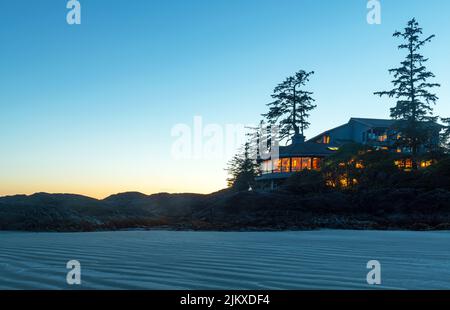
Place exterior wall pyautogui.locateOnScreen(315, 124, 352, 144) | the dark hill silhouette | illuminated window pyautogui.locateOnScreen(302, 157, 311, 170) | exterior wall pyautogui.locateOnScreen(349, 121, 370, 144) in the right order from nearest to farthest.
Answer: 1. the dark hill silhouette
2. illuminated window pyautogui.locateOnScreen(302, 157, 311, 170)
3. exterior wall pyautogui.locateOnScreen(349, 121, 370, 144)
4. exterior wall pyautogui.locateOnScreen(315, 124, 352, 144)

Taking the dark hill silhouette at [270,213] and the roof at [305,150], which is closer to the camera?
the dark hill silhouette at [270,213]

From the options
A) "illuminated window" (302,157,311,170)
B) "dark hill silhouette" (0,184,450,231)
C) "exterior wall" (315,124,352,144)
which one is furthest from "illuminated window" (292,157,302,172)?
"dark hill silhouette" (0,184,450,231)

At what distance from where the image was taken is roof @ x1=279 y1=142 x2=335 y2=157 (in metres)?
40.8

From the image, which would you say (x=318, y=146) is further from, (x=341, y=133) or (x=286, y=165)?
(x=341, y=133)

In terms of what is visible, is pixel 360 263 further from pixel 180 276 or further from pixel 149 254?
pixel 149 254

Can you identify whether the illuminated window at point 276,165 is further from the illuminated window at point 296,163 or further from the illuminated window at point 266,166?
the illuminated window at point 296,163

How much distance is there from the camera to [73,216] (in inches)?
599

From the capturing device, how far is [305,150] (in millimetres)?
41188

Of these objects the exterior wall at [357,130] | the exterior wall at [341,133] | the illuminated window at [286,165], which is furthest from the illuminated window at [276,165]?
the exterior wall at [357,130]

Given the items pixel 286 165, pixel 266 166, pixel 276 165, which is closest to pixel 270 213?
pixel 286 165

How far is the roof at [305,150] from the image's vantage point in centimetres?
4078

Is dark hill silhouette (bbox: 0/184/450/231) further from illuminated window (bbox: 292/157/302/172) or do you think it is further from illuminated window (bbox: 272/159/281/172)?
illuminated window (bbox: 272/159/281/172)
